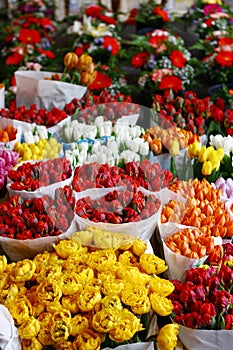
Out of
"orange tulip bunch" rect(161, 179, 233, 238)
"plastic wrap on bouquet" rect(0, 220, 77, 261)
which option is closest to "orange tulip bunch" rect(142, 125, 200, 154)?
"orange tulip bunch" rect(161, 179, 233, 238)

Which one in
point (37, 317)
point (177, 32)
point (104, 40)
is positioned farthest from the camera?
point (177, 32)

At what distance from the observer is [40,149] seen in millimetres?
2459

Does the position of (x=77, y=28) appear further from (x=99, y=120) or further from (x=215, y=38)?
(x=99, y=120)

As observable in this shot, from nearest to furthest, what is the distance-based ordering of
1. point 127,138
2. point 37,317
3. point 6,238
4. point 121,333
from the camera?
1. point 121,333
2. point 37,317
3. point 6,238
4. point 127,138

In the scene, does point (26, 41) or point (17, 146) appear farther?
point (26, 41)

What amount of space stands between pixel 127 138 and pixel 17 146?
49 centimetres

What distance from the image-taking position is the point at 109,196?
1.95 m

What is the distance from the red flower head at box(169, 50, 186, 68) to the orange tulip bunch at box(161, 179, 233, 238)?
1.83 meters

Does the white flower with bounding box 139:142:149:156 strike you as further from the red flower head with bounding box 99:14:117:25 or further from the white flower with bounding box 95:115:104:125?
Answer: the red flower head with bounding box 99:14:117:25

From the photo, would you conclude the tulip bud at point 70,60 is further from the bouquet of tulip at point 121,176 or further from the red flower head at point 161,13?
the red flower head at point 161,13

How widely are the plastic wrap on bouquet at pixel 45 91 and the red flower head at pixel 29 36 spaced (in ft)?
3.93

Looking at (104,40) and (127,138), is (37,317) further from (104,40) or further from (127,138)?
(104,40)

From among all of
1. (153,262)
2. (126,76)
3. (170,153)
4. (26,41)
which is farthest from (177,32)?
(153,262)

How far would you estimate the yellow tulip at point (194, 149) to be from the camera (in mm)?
2365
